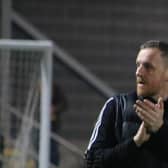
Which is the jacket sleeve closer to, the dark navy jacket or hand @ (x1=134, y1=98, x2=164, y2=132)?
the dark navy jacket

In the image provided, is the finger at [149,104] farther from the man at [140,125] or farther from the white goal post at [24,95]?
the white goal post at [24,95]

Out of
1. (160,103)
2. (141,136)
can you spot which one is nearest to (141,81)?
(160,103)

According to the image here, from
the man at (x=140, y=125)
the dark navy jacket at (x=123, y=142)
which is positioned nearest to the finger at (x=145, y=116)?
the man at (x=140, y=125)

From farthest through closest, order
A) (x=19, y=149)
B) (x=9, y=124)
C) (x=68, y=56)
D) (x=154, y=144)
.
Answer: (x=68, y=56) < (x=9, y=124) < (x=19, y=149) < (x=154, y=144)

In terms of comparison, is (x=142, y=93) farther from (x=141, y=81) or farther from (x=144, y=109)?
(x=144, y=109)

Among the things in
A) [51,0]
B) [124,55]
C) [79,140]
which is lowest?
[79,140]

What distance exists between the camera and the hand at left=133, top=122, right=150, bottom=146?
3752 mm

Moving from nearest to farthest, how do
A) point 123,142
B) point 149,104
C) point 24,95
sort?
point 149,104 → point 123,142 → point 24,95

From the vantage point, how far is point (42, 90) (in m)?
6.97

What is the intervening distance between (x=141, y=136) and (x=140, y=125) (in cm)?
12

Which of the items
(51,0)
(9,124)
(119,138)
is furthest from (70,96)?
(119,138)

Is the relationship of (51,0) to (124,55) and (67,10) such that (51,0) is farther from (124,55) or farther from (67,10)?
(124,55)

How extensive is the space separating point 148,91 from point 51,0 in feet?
28.1

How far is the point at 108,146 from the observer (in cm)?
396
